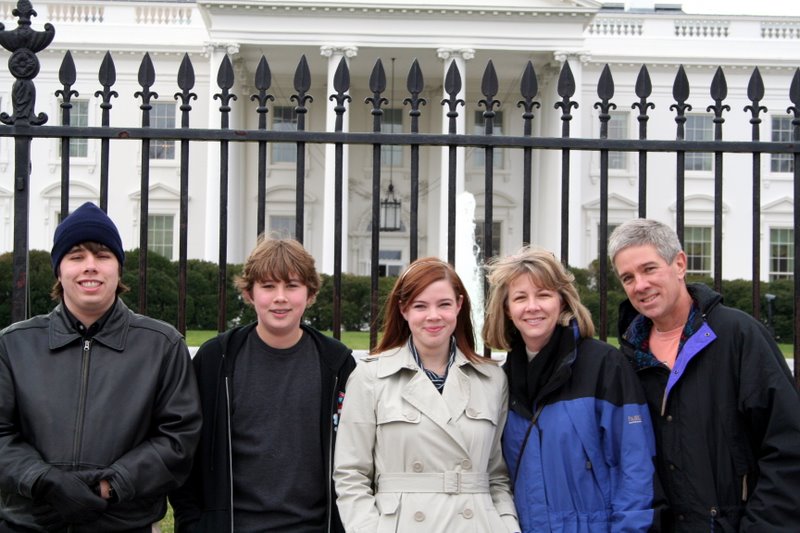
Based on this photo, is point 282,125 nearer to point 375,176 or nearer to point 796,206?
point 375,176

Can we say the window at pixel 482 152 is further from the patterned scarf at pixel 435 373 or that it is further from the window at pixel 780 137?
the patterned scarf at pixel 435 373

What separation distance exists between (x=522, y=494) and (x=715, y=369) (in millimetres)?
819

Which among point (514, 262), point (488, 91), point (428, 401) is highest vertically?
point (488, 91)

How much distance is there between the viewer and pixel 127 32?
3020 cm

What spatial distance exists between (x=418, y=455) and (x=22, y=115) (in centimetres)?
245

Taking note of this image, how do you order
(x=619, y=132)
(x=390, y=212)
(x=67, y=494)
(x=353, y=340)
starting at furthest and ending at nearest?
(x=619, y=132) < (x=390, y=212) < (x=353, y=340) < (x=67, y=494)

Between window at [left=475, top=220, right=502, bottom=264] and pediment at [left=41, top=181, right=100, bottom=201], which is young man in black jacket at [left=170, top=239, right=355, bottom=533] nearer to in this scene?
window at [left=475, top=220, right=502, bottom=264]

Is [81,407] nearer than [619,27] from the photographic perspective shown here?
Yes

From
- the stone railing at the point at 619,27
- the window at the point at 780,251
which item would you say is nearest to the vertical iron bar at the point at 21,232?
the window at the point at 780,251

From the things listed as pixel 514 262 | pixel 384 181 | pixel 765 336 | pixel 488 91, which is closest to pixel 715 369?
pixel 765 336

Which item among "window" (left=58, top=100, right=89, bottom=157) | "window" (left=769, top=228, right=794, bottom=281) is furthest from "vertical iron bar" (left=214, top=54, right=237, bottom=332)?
"window" (left=769, top=228, right=794, bottom=281)

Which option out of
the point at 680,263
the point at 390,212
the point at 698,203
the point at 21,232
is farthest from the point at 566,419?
the point at 698,203

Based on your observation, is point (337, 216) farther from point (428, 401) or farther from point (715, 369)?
point (715, 369)

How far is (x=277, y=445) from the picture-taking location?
126 inches
